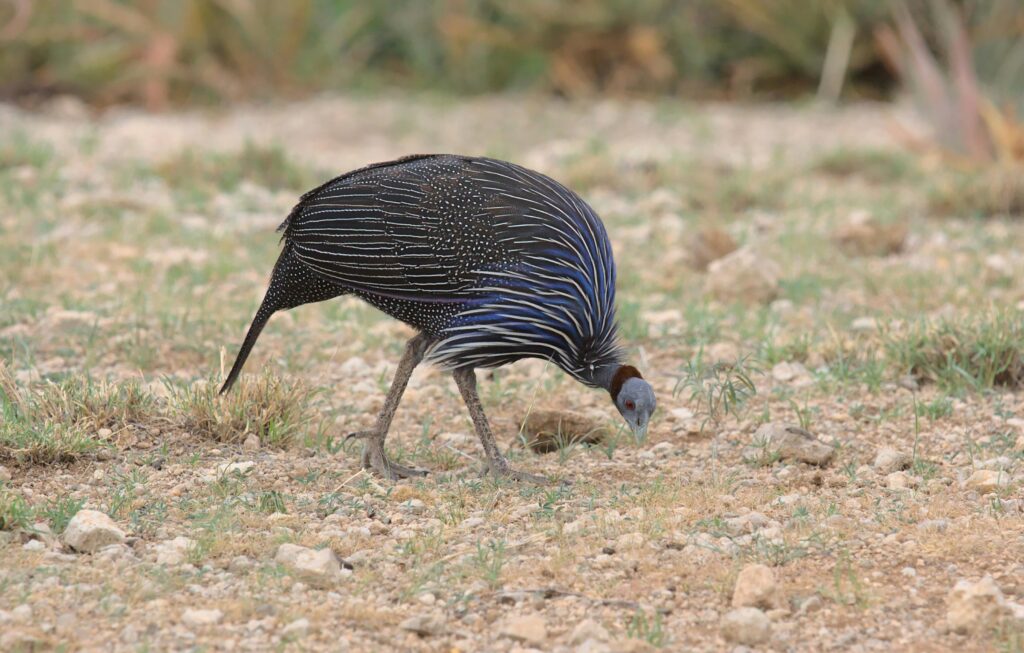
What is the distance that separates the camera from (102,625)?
115 inches

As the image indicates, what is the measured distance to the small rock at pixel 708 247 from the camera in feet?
19.8

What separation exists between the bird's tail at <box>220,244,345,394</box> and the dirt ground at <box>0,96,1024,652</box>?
11cm

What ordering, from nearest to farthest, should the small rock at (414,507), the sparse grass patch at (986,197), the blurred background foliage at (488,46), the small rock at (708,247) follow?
the small rock at (414,507) < the small rock at (708,247) < the sparse grass patch at (986,197) < the blurred background foliage at (488,46)

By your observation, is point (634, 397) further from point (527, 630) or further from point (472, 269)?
point (527, 630)

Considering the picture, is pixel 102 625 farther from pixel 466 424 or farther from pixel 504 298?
pixel 466 424

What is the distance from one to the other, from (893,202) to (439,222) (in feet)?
13.1

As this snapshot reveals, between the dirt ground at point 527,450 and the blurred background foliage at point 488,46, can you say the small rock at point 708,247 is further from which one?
the blurred background foliage at point 488,46

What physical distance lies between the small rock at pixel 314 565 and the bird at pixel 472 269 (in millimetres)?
668

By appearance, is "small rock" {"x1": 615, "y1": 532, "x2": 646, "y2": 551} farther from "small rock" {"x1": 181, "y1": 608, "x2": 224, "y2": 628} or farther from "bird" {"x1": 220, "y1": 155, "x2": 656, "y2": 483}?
"small rock" {"x1": 181, "y1": 608, "x2": 224, "y2": 628}

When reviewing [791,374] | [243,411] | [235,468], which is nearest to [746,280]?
[791,374]

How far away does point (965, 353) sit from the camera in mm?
4547

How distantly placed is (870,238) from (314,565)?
12.4 ft

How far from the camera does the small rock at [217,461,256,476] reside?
12.4 ft

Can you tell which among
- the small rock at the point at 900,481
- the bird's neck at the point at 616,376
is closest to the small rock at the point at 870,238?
the small rock at the point at 900,481
